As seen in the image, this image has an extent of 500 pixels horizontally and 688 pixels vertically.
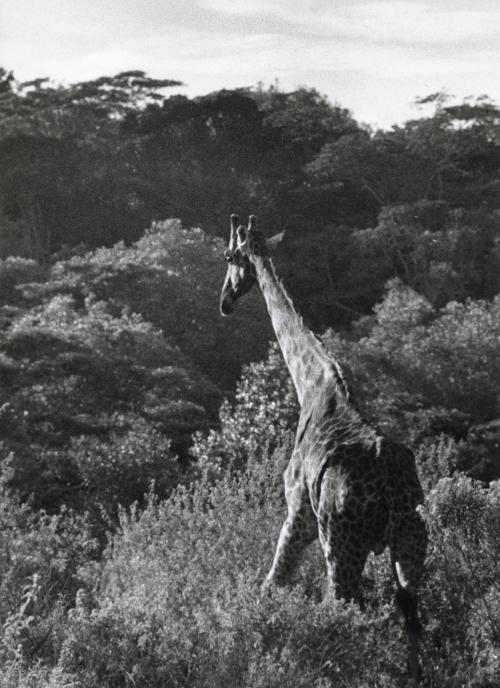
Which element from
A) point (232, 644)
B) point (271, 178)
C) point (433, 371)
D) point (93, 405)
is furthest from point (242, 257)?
point (271, 178)

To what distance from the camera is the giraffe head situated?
357 inches

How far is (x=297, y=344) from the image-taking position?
27.5ft

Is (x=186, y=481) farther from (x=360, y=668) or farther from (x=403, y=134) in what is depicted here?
(x=403, y=134)

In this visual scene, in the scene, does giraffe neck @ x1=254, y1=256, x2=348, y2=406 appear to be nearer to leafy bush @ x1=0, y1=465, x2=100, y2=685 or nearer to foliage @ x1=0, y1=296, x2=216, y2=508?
leafy bush @ x1=0, y1=465, x2=100, y2=685

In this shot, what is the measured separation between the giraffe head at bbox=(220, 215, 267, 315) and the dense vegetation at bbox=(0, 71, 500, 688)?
1.44 meters

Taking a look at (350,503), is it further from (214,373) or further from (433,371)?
(214,373)

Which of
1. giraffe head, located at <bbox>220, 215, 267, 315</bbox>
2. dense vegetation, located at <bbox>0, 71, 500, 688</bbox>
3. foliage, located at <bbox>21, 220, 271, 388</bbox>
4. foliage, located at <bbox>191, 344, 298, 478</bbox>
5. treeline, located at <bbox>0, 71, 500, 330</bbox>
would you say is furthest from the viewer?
treeline, located at <bbox>0, 71, 500, 330</bbox>

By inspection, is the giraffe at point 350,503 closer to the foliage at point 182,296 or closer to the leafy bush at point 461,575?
the leafy bush at point 461,575

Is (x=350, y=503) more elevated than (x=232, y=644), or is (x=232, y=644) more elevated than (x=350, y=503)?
(x=350, y=503)

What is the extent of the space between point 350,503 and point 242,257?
2.78 m

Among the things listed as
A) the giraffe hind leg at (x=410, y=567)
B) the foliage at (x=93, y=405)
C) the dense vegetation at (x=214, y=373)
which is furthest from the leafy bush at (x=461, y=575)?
the foliage at (x=93, y=405)

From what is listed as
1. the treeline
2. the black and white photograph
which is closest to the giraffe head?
the black and white photograph

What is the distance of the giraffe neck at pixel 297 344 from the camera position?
8.00 m

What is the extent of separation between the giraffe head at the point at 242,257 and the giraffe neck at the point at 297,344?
0.40 ft
